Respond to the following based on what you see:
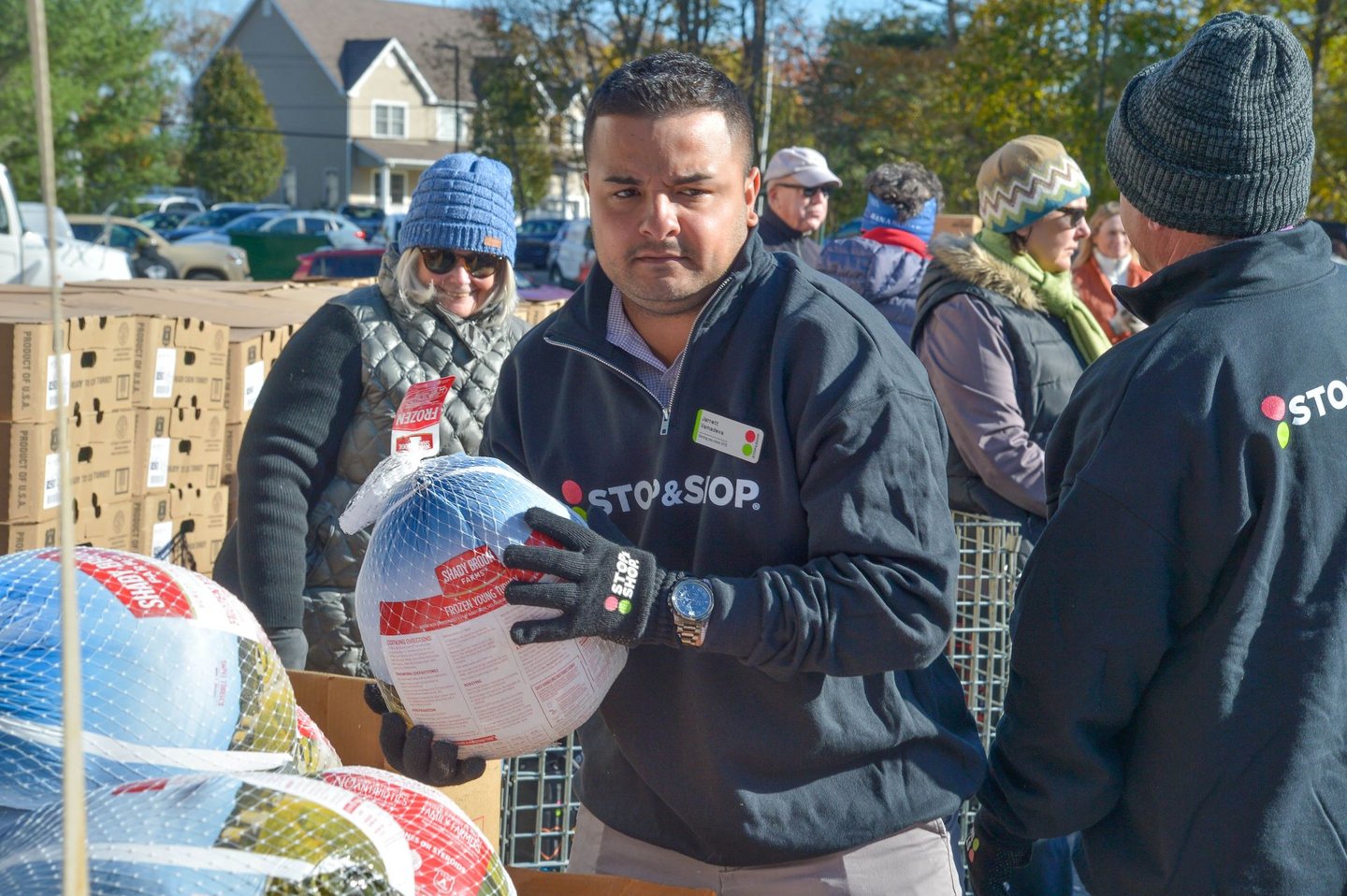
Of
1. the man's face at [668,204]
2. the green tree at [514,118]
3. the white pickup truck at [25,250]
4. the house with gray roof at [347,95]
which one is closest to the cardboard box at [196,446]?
the man's face at [668,204]

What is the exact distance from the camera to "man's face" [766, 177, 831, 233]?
21.3 feet

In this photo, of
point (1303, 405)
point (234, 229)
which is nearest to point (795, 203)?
point (1303, 405)

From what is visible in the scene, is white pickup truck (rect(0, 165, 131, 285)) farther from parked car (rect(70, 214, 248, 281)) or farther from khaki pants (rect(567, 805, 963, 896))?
parked car (rect(70, 214, 248, 281))

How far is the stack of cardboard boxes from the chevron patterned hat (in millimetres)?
2865

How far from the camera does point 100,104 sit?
104ft

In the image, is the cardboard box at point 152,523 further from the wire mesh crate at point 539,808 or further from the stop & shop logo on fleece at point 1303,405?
the stop & shop logo on fleece at point 1303,405

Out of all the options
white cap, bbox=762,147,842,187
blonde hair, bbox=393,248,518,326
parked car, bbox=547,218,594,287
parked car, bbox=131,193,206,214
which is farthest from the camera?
parked car, bbox=131,193,206,214

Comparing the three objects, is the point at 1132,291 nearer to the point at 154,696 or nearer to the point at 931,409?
the point at 931,409

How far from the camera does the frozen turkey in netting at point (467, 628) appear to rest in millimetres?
1770

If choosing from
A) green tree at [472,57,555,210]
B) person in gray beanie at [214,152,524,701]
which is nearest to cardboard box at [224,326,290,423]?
person in gray beanie at [214,152,524,701]

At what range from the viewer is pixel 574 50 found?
26.4m

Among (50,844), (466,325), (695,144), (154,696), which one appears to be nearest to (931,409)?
(695,144)

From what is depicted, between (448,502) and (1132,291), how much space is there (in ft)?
3.73

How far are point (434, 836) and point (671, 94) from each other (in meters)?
1.13
